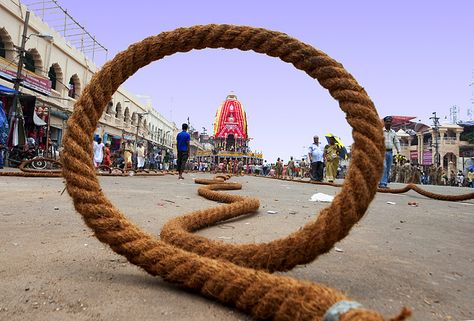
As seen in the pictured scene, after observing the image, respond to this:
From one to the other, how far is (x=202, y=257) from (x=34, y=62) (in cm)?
2022

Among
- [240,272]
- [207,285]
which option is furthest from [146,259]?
[240,272]

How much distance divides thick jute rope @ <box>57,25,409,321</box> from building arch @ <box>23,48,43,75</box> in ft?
62.7

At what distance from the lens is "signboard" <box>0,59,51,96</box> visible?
14441mm

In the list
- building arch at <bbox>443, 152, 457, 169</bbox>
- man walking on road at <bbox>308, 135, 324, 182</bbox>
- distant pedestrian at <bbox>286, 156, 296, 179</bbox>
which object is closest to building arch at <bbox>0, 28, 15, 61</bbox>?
man walking on road at <bbox>308, 135, 324, 182</bbox>

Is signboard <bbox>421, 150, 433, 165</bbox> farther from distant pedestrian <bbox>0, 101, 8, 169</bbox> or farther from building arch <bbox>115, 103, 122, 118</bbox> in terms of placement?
distant pedestrian <bbox>0, 101, 8, 169</bbox>

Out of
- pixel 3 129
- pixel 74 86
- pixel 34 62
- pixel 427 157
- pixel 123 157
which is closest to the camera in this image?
pixel 3 129

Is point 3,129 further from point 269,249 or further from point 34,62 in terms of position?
point 269,249

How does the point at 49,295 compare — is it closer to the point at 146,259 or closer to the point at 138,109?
the point at 146,259

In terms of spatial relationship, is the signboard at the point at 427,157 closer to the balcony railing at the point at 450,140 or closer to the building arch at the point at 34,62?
the balcony railing at the point at 450,140

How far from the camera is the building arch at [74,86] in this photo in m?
22.4

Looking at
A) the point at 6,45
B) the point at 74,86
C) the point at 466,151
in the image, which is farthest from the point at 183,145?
the point at 466,151

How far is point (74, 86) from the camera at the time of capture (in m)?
22.8

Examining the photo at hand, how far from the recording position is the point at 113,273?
1356mm

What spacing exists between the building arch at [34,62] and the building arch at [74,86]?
12.6 feet
